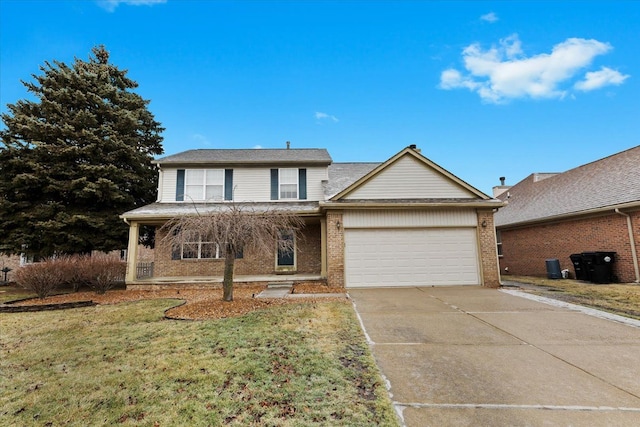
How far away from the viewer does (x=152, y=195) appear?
16188 mm

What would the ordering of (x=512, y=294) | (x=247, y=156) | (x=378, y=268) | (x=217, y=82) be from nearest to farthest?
(x=512, y=294)
(x=378, y=268)
(x=247, y=156)
(x=217, y=82)

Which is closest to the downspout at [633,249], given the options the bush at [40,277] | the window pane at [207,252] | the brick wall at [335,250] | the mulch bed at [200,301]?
the brick wall at [335,250]

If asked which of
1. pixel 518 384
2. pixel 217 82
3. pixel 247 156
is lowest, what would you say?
pixel 518 384

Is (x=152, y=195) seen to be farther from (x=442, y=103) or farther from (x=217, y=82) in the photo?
(x=442, y=103)

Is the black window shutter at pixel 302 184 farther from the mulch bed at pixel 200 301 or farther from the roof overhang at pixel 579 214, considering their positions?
the roof overhang at pixel 579 214

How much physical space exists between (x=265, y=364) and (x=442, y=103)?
19.2 m

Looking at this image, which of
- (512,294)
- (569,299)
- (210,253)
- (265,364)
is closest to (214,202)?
(210,253)

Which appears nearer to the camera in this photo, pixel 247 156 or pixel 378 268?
pixel 378 268

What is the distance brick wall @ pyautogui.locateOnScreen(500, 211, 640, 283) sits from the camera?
37.4 feet

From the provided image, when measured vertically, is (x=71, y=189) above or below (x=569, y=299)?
above

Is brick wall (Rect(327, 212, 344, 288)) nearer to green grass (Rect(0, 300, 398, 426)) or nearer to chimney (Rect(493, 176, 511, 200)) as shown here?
green grass (Rect(0, 300, 398, 426))

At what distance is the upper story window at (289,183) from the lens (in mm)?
14203

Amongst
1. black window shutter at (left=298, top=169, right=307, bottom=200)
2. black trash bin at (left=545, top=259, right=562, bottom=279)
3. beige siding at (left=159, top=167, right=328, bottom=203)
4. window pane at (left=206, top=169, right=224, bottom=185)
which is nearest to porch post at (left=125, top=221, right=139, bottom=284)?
beige siding at (left=159, top=167, right=328, bottom=203)

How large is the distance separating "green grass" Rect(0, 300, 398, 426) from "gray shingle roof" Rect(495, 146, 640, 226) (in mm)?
13311
